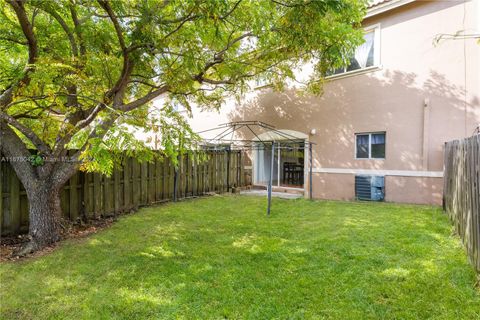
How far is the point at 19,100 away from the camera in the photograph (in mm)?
4859

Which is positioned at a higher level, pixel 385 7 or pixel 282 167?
pixel 385 7

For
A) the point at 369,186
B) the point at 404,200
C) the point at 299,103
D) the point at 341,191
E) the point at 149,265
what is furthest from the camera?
the point at 299,103

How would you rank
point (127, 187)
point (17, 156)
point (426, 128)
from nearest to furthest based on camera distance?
point (17, 156), point (127, 187), point (426, 128)

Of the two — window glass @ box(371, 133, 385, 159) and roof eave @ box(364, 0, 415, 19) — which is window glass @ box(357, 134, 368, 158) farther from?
roof eave @ box(364, 0, 415, 19)

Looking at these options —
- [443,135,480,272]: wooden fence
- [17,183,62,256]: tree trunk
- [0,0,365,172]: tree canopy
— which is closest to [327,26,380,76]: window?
[0,0,365,172]: tree canopy

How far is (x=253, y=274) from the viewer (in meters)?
3.81

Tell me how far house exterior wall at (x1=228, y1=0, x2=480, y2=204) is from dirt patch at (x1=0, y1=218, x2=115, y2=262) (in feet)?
25.4

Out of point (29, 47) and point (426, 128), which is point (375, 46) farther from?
point (29, 47)

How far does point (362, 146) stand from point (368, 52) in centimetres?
335

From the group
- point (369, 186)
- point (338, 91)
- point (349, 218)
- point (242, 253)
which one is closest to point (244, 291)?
point (242, 253)

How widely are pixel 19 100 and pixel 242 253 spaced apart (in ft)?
15.9

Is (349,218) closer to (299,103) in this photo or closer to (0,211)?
(299,103)

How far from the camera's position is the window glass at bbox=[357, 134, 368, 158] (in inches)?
378

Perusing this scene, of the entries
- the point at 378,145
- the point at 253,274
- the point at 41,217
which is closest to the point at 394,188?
the point at 378,145
